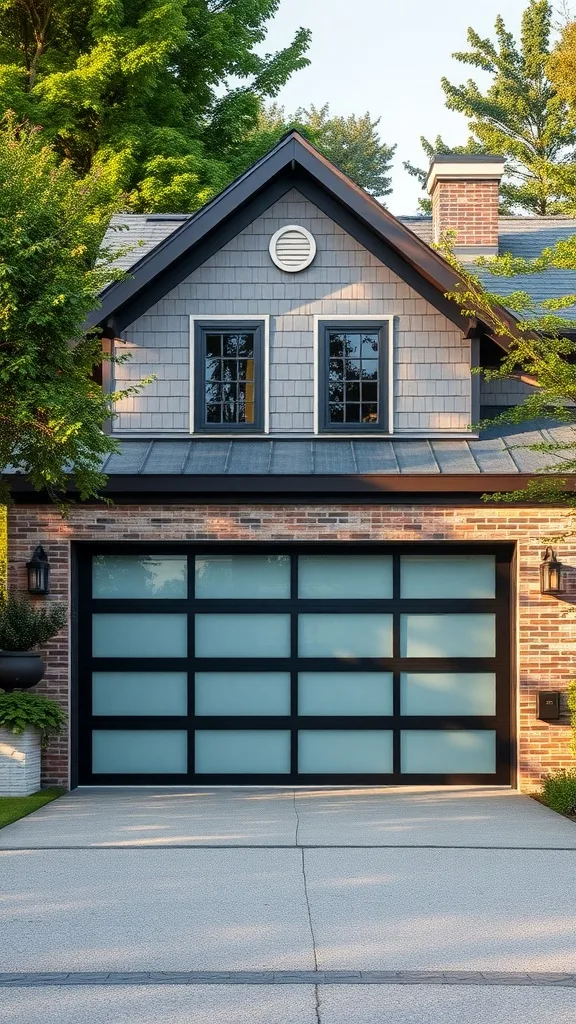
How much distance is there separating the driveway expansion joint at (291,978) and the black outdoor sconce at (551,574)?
267 inches

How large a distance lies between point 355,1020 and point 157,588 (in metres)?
8.04

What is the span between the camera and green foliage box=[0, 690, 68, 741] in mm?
11695

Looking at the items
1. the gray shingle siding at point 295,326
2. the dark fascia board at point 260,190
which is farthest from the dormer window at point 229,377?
the dark fascia board at point 260,190

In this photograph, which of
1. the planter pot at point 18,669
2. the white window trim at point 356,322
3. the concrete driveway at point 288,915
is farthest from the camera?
the white window trim at point 356,322

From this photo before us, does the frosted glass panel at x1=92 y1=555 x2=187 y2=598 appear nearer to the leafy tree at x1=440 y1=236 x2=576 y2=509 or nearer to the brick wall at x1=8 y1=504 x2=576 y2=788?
the brick wall at x1=8 y1=504 x2=576 y2=788

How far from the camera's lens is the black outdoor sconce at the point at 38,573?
40.4ft

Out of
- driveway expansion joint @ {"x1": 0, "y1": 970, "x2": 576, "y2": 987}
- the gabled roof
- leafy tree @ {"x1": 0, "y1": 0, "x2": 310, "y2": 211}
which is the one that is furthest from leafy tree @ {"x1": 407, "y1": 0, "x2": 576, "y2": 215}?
driveway expansion joint @ {"x1": 0, "y1": 970, "x2": 576, "y2": 987}

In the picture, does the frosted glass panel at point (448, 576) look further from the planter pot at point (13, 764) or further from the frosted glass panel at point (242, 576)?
the planter pot at point (13, 764)

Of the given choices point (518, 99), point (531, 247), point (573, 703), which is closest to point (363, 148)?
point (518, 99)

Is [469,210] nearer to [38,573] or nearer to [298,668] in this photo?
[298,668]

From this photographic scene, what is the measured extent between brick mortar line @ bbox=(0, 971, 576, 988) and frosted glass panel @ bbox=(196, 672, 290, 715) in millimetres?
6917

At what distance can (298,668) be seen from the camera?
1277cm

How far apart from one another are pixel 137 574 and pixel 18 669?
1.74m

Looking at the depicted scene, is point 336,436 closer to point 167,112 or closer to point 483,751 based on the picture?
point 483,751
